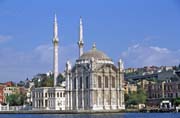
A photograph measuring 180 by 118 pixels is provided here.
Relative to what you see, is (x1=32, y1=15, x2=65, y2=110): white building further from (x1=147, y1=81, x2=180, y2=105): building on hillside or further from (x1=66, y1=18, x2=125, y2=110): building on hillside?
(x1=147, y1=81, x2=180, y2=105): building on hillside

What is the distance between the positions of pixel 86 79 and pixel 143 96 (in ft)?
42.9

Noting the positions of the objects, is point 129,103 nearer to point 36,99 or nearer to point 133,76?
point 36,99

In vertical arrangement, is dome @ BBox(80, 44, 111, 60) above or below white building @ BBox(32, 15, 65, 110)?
above

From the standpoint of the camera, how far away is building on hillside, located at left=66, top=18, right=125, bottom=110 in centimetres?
8125

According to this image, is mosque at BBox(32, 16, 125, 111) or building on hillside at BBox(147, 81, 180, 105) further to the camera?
building on hillside at BBox(147, 81, 180, 105)

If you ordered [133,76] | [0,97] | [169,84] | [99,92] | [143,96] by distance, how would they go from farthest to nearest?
[133,76] → [0,97] → [169,84] → [143,96] → [99,92]

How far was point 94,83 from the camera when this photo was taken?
81.1m

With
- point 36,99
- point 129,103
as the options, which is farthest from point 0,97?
point 129,103

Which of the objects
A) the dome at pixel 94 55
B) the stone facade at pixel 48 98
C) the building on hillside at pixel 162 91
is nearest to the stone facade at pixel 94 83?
the dome at pixel 94 55

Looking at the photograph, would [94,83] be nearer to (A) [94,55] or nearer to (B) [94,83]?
(B) [94,83]

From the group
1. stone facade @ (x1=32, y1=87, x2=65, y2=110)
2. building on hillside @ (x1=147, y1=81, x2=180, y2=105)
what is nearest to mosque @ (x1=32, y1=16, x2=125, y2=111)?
stone facade @ (x1=32, y1=87, x2=65, y2=110)

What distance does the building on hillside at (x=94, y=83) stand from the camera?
267 ft

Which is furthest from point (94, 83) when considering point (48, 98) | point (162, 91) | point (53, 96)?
point (162, 91)

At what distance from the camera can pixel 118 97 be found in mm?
83562
